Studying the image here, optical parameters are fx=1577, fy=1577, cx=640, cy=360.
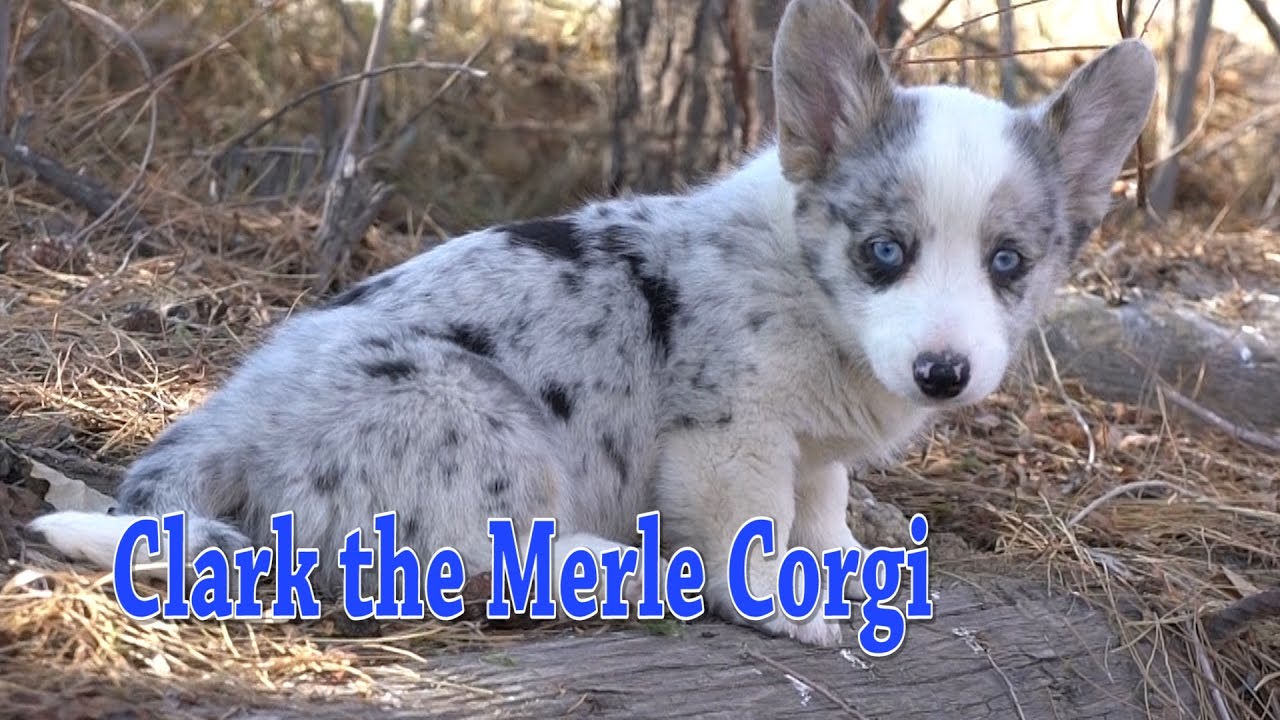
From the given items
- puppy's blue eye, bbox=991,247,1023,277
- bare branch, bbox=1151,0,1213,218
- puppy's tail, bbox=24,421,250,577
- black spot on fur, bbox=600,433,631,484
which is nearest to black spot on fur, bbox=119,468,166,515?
puppy's tail, bbox=24,421,250,577

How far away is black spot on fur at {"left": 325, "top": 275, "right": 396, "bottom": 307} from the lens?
164 inches

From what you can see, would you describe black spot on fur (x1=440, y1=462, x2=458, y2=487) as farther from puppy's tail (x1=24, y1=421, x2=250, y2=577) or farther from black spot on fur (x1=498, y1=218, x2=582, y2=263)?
black spot on fur (x1=498, y1=218, x2=582, y2=263)

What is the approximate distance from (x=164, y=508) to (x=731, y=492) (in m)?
1.36

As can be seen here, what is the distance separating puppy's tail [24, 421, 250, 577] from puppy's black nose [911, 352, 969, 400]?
62.4 inches

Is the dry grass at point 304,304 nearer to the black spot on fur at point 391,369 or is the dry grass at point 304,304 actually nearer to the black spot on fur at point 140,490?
the black spot on fur at point 140,490

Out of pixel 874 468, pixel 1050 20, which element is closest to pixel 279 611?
pixel 874 468

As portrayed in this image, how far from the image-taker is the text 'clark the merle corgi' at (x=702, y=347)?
12.1 feet

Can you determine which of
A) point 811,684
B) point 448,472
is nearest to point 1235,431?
point 811,684

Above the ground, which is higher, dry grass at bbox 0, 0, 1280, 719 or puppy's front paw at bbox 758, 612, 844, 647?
dry grass at bbox 0, 0, 1280, 719

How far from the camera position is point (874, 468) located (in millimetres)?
5387

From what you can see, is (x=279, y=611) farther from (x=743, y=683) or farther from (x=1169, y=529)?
(x=1169, y=529)

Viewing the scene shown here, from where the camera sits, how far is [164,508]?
3650 mm

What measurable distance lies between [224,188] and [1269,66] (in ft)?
22.8

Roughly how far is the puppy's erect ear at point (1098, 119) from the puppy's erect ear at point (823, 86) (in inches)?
18.0
